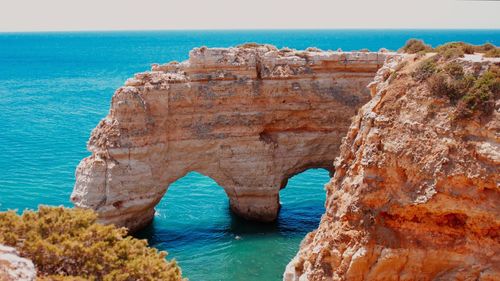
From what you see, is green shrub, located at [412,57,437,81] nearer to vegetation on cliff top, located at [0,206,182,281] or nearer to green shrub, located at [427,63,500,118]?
green shrub, located at [427,63,500,118]

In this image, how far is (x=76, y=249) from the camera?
13719 mm

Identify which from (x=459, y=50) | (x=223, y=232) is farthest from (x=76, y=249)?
(x=223, y=232)

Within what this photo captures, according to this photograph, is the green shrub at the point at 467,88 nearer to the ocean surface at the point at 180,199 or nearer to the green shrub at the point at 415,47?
the green shrub at the point at 415,47

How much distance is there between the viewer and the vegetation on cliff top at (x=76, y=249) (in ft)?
43.9

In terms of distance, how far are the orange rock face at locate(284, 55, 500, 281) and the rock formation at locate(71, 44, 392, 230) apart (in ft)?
46.9

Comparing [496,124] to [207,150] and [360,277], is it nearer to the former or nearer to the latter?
[360,277]

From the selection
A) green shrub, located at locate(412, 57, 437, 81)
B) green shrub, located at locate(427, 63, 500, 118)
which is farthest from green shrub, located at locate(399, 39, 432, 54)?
green shrub, located at locate(427, 63, 500, 118)

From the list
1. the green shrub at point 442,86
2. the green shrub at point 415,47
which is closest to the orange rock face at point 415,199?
the green shrub at point 442,86

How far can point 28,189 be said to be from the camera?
1596 inches

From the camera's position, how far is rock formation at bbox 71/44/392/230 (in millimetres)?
31797

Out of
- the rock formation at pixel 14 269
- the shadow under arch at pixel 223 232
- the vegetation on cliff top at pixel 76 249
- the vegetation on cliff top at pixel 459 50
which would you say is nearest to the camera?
the rock formation at pixel 14 269

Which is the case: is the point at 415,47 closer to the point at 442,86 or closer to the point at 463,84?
the point at 442,86

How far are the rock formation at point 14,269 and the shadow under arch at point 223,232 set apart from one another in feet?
59.4

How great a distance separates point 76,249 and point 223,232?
71.2ft
